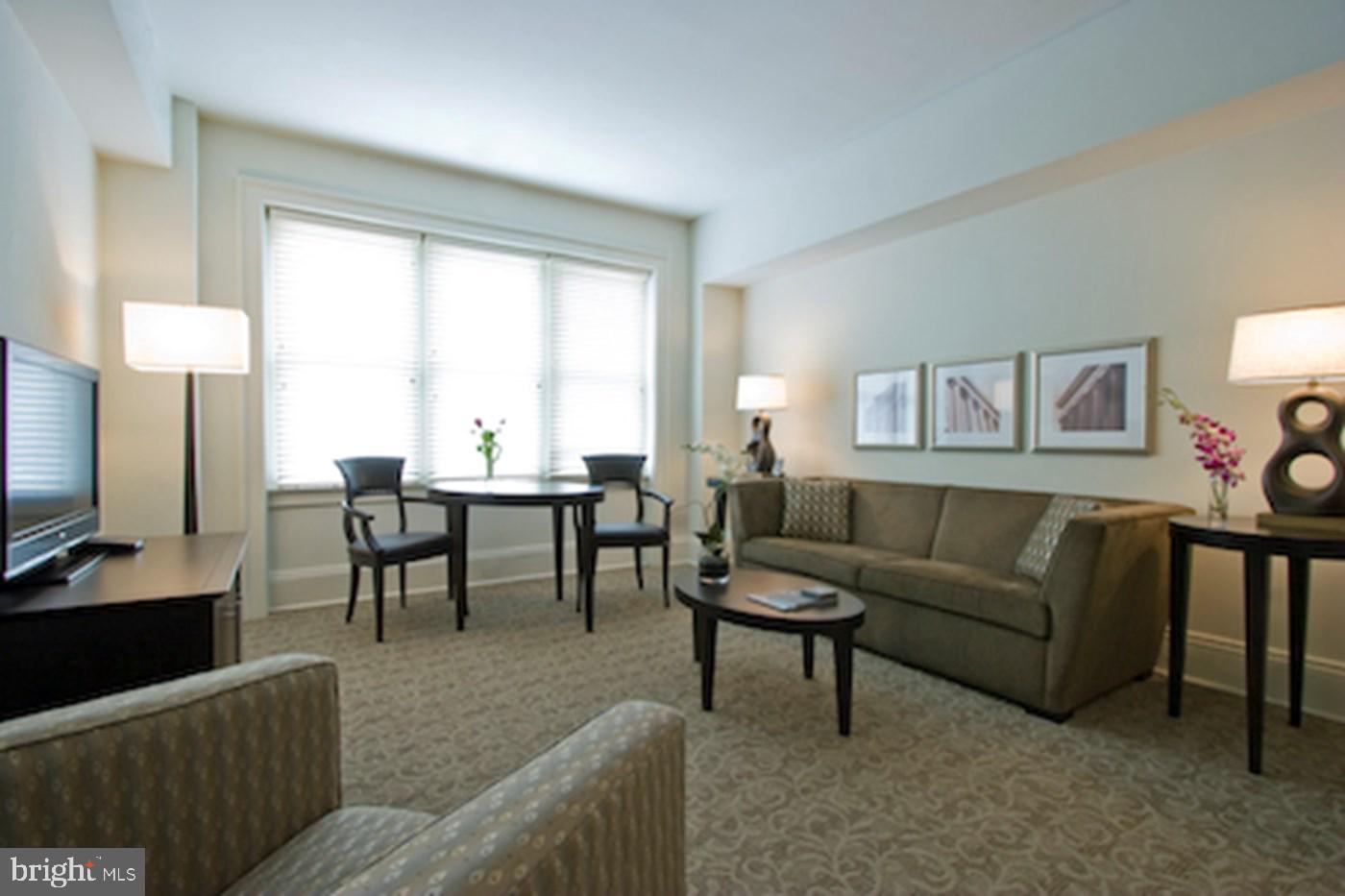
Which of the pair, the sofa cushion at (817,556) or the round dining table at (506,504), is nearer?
the sofa cushion at (817,556)

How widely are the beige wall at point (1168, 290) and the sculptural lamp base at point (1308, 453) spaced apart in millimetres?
366

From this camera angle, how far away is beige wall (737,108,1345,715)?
2584 millimetres

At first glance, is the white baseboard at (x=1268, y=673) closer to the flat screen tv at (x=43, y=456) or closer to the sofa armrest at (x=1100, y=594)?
the sofa armrest at (x=1100, y=594)

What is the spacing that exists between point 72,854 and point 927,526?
11.9ft

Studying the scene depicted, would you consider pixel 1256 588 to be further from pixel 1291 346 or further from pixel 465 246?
pixel 465 246

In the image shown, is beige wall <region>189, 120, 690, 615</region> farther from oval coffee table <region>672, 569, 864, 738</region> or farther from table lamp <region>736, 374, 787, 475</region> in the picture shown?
oval coffee table <region>672, 569, 864, 738</region>

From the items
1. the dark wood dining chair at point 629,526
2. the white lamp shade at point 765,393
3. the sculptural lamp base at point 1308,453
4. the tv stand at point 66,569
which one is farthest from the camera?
the white lamp shade at point 765,393

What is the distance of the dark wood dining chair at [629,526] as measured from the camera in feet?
13.1

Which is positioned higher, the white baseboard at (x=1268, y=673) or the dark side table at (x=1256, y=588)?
the dark side table at (x=1256, y=588)

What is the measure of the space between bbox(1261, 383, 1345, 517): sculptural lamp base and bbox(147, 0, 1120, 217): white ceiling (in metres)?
1.82

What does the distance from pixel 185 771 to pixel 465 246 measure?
13.9 ft

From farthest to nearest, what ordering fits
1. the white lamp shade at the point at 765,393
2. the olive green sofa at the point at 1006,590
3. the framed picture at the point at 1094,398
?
the white lamp shade at the point at 765,393
the framed picture at the point at 1094,398
the olive green sofa at the point at 1006,590

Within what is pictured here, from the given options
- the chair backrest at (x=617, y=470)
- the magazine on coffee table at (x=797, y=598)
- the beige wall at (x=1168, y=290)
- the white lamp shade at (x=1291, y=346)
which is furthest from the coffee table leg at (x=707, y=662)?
the white lamp shade at (x=1291, y=346)

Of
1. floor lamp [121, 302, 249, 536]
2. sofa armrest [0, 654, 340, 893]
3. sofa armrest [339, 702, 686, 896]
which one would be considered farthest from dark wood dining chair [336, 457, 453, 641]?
sofa armrest [339, 702, 686, 896]
